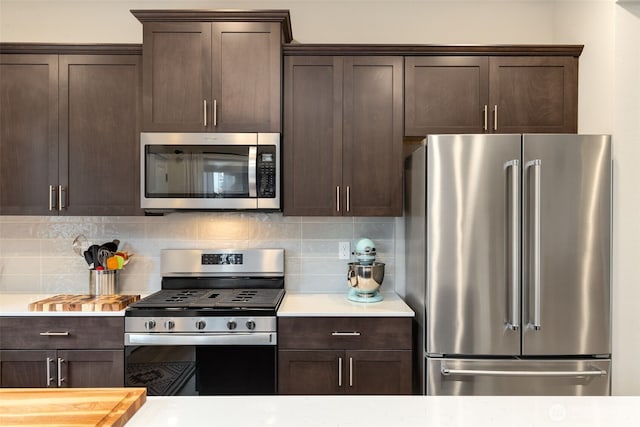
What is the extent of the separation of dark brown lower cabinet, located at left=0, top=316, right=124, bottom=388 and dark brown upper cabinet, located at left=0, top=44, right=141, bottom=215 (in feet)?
2.20

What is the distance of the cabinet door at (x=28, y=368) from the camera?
6.96ft

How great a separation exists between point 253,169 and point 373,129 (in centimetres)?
75

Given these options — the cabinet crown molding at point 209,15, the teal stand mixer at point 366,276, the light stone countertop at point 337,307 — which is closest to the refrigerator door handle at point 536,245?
the light stone countertop at point 337,307

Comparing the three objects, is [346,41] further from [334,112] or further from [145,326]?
[145,326]

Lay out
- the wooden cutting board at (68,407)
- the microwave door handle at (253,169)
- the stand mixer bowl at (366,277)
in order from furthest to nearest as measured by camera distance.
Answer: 1. the stand mixer bowl at (366,277)
2. the microwave door handle at (253,169)
3. the wooden cutting board at (68,407)

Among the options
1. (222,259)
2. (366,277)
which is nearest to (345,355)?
(366,277)

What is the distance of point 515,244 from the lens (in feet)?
6.46

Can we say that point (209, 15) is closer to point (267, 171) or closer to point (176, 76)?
point (176, 76)

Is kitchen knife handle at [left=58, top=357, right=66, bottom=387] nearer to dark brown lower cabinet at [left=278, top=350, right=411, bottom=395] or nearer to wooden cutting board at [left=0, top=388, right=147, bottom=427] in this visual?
dark brown lower cabinet at [left=278, top=350, right=411, bottom=395]

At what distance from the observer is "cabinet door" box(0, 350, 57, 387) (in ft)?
6.96

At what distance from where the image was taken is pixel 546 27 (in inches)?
107

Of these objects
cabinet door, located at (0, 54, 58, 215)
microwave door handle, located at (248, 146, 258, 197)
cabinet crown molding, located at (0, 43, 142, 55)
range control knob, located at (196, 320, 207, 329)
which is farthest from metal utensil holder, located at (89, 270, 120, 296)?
cabinet crown molding, located at (0, 43, 142, 55)

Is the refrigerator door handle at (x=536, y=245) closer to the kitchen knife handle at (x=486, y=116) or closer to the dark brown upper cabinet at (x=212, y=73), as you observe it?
the kitchen knife handle at (x=486, y=116)

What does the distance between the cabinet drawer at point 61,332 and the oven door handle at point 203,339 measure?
10 centimetres
